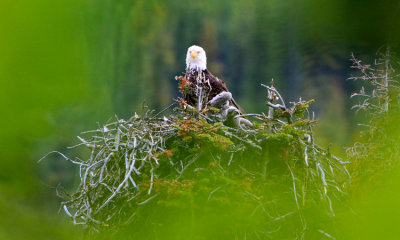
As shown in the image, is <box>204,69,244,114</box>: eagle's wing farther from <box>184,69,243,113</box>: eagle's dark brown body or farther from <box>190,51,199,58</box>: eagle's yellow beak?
<box>190,51,199,58</box>: eagle's yellow beak

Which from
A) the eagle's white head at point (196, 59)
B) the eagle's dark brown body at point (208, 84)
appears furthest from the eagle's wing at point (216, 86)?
the eagle's white head at point (196, 59)

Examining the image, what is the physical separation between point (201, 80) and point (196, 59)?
26 centimetres

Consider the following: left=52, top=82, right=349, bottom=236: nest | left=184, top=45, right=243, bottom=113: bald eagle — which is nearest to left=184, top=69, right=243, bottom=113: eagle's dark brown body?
left=184, top=45, right=243, bottom=113: bald eagle

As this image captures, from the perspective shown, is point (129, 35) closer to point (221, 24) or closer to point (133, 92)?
point (133, 92)

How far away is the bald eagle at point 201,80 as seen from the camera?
150 centimetres

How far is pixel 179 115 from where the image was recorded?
4.23ft

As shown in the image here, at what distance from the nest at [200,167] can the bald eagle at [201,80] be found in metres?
0.17

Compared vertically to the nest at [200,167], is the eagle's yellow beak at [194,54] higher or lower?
higher

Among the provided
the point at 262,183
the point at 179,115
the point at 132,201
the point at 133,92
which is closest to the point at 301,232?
the point at 262,183

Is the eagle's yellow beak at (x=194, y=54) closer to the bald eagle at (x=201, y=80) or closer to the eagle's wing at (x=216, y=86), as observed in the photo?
the bald eagle at (x=201, y=80)

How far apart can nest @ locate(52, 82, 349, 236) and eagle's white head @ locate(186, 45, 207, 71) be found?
55 centimetres

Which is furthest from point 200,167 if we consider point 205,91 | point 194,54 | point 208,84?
point 194,54

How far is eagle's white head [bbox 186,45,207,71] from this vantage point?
1.85m

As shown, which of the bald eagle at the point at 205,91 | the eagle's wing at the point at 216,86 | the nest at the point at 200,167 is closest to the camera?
the nest at the point at 200,167
